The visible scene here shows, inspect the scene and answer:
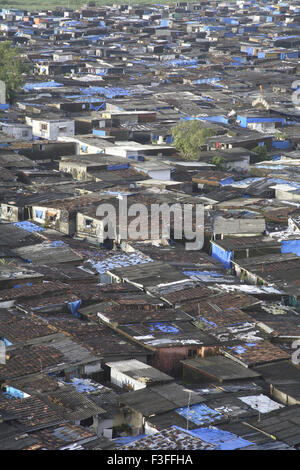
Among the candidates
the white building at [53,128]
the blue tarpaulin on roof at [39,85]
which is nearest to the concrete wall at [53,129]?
the white building at [53,128]

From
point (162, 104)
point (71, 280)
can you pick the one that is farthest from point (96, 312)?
point (162, 104)

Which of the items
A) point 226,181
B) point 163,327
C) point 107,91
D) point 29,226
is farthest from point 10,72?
point 163,327

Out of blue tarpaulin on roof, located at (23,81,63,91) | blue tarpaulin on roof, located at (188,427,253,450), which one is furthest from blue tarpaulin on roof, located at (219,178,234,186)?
blue tarpaulin on roof, located at (23,81,63,91)

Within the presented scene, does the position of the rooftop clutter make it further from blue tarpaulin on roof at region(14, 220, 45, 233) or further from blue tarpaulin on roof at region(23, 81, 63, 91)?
blue tarpaulin on roof at region(23, 81, 63, 91)

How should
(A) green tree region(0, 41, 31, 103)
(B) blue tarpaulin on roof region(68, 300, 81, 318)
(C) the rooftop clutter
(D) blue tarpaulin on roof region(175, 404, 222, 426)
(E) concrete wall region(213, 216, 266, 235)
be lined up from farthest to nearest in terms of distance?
(A) green tree region(0, 41, 31, 103) → (E) concrete wall region(213, 216, 266, 235) → (B) blue tarpaulin on roof region(68, 300, 81, 318) → (C) the rooftop clutter → (D) blue tarpaulin on roof region(175, 404, 222, 426)

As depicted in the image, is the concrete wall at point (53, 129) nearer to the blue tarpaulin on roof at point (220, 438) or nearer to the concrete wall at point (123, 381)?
the concrete wall at point (123, 381)

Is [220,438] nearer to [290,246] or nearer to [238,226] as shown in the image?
[290,246]
